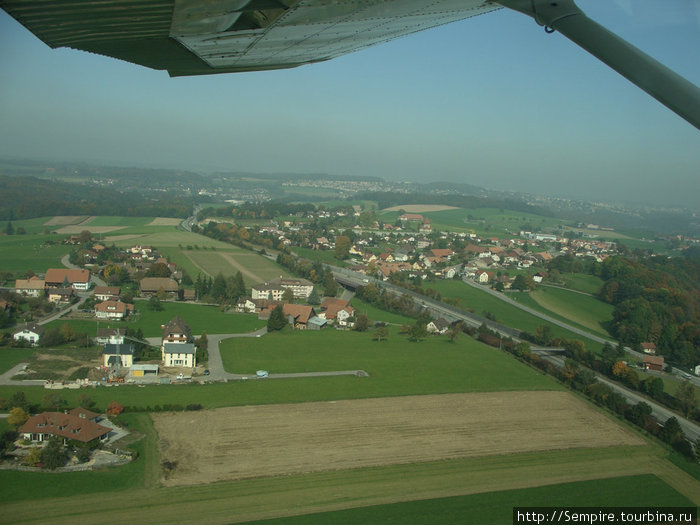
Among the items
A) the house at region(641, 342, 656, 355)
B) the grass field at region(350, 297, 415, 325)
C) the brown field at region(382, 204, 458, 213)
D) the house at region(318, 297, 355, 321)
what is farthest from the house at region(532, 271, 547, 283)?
the brown field at region(382, 204, 458, 213)

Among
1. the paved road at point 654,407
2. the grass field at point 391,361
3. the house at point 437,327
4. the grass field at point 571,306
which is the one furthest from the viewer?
the grass field at point 571,306

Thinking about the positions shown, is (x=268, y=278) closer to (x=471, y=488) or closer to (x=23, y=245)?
(x=23, y=245)

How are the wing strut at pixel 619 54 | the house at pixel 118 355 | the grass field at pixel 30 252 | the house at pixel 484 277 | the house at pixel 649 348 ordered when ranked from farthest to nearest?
the house at pixel 484 277 → the grass field at pixel 30 252 → the house at pixel 649 348 → the house at pixel 118 355 → the wing strut at pixel 619 54

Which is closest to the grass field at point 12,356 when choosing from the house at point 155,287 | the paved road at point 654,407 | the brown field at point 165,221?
the house at point 155,287

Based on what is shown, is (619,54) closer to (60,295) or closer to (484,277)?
(60,295)

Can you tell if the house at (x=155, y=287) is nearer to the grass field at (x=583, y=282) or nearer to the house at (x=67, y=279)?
the house at (x=67, y=279)

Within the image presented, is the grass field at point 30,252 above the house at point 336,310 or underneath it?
above

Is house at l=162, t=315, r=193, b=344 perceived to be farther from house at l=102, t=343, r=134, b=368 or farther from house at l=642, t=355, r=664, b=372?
house at l=642, t=355, r=664, b=372
